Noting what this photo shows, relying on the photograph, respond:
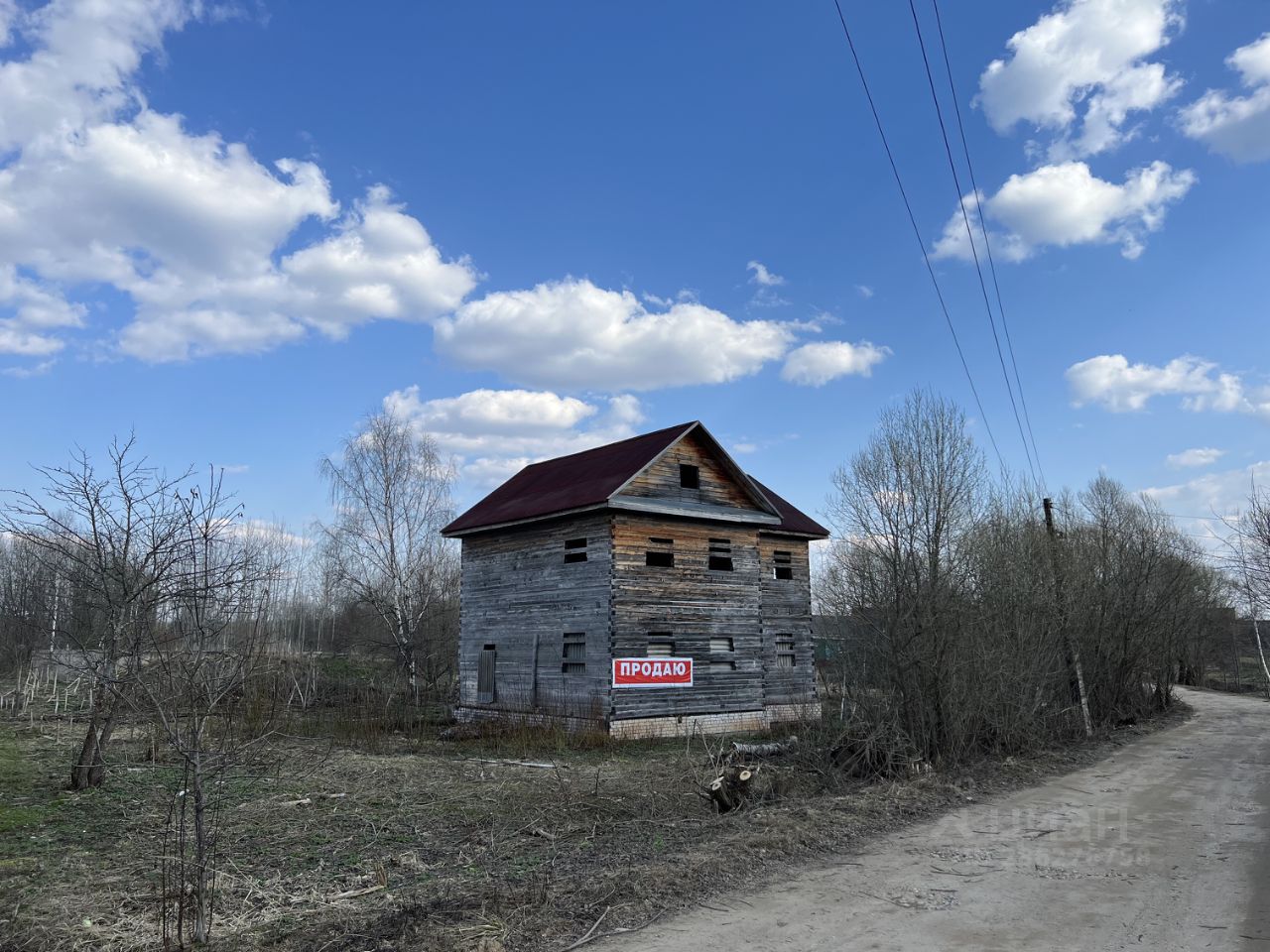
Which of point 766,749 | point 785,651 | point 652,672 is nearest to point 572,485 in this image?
point 652,672

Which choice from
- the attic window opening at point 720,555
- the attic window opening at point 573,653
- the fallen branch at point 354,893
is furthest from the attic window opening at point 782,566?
the fallen branch at point 354,893

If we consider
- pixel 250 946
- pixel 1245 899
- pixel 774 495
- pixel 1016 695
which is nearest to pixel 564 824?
pixel 250 946

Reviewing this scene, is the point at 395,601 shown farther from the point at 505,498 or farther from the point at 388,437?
the point at 505,498

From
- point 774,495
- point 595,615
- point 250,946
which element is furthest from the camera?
point 774,495

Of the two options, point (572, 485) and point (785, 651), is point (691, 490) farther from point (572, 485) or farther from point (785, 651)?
point (785, 651)

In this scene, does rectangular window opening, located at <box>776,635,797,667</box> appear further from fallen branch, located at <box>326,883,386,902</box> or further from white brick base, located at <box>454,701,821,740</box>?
fallen branch, located at <box>326,883,386,902</box>

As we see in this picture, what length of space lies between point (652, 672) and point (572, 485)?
5.64 meters

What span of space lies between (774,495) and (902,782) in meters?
17.9

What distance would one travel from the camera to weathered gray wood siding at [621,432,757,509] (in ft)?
68.8

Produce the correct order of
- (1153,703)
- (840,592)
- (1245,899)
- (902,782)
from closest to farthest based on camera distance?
(1245,899) → (902,782) → (840,592) → (1153,703)

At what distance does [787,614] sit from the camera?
88.9 ft

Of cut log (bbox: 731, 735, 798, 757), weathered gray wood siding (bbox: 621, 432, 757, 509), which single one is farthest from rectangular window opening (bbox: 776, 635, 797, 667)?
cut log (bbox: 731, 735, 798, 757)

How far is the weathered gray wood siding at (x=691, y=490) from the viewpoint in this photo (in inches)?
826

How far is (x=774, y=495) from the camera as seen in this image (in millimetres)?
29188
